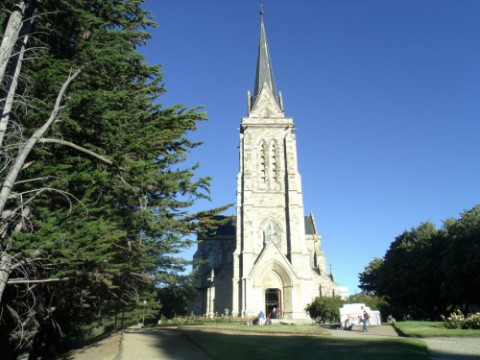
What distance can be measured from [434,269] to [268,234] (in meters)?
14.4

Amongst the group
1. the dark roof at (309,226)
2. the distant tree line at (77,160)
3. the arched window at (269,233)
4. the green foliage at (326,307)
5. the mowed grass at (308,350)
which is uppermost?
the dark roof at (309,226)

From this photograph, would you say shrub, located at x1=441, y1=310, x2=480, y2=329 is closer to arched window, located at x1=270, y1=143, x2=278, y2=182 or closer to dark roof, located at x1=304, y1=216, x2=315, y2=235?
arched window, located at x1=270, y1=143, x2=278, y2=182

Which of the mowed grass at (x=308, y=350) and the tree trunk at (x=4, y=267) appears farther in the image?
the mowed grass at (x=308, y=350)

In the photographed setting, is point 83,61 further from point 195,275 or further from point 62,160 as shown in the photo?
point 195,275

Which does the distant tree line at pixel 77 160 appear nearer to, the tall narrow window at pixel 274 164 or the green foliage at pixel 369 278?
the tall narrow window at pixel 274 164

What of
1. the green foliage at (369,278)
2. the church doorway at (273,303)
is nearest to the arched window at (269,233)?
the church doorway at (273,303)

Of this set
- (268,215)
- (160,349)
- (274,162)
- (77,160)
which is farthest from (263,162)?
(77,160)

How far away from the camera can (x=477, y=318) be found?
16.5 metres

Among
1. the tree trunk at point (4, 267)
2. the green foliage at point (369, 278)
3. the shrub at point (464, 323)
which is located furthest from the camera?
the green foliage at point (369, 278)

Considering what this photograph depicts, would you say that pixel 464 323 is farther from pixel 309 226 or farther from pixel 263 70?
pixel 263 70

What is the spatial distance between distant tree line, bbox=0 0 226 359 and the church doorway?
20.7 m

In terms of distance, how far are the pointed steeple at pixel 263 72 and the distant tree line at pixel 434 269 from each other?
18790 mm

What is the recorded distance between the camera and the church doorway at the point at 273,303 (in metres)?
29.8

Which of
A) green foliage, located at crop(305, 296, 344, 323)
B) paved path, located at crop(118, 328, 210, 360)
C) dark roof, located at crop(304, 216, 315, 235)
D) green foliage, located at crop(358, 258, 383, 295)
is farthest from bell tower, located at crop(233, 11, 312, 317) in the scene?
green foliage, located at crop(358, 258, 383, 295)
